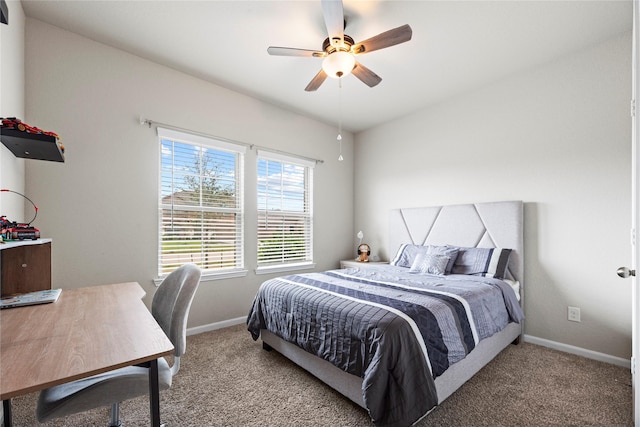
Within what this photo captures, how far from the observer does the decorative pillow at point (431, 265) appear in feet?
10.1

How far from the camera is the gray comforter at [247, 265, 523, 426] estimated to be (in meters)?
1.57

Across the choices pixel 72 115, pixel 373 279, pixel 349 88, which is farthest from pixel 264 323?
pixel 349 88

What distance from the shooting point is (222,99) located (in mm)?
3416

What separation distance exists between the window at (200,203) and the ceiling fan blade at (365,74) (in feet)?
5.64

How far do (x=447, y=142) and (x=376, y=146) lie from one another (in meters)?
1.15

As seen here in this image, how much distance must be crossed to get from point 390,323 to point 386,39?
1871 millimetres

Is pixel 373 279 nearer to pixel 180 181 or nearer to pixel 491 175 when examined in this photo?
pixel 491 175

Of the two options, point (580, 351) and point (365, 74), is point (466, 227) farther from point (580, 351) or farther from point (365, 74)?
point (365, 74)

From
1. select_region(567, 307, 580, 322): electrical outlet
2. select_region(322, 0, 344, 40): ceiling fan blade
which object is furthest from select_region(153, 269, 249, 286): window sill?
select_region(567, 307, 580, 322): electrical outlet

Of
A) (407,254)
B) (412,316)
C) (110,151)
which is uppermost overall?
(110,151)

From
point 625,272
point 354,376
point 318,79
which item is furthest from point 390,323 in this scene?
point 318,79

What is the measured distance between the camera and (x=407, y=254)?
369 cm

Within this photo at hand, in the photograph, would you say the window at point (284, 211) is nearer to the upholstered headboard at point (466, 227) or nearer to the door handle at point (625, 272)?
the upholstered headboard at point (466, 227)

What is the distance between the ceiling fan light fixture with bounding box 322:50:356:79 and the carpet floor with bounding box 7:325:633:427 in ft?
7.75
